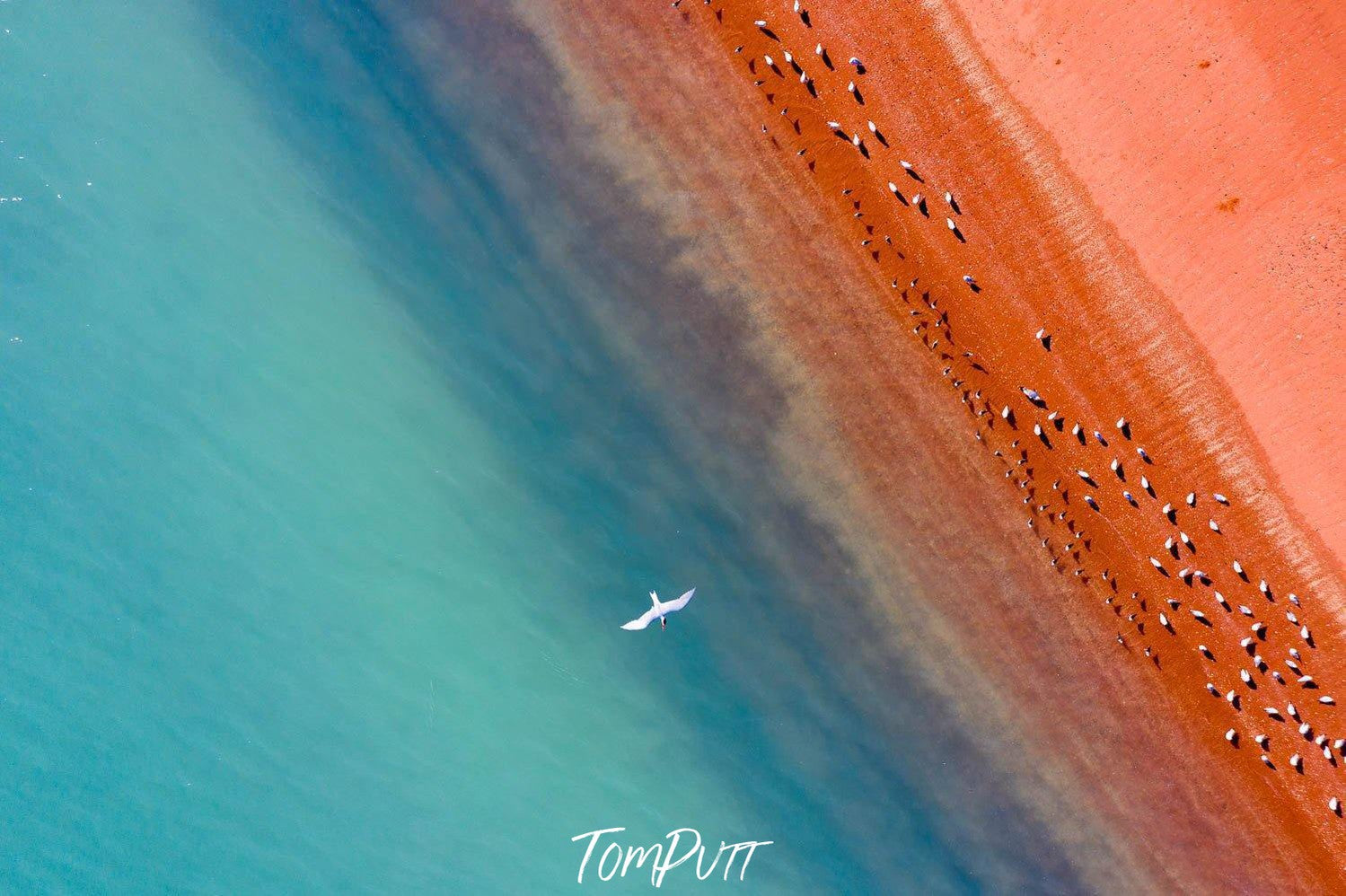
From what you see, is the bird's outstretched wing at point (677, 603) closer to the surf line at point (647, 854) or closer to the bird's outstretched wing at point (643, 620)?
the bird's outstretched wing at point (643, 620)

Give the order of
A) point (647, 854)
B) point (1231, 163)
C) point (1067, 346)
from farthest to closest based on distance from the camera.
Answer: point (647, 854), point (1067, 346), point (1231, 163)

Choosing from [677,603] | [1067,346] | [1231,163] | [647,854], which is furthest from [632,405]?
[1231,163]

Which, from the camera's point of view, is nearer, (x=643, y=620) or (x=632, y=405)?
(x=643, y=620)

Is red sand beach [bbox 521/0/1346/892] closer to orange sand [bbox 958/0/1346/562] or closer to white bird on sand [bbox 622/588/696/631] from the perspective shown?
orange sand [bbox 958/0/1346/562]

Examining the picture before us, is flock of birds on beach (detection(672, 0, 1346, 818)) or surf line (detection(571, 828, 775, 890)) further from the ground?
flock of birds on beach (detection(672, 0, 1346, 818))

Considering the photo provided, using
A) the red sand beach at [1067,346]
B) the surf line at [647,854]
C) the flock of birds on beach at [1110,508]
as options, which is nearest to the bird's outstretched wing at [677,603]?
the red sand beach at [1067,346]

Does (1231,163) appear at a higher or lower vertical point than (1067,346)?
higher

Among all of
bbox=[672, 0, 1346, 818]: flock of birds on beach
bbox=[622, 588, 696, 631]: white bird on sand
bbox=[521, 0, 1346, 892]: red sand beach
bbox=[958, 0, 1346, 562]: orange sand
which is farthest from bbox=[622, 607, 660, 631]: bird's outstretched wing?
bbox=[958, 0, 1346, 562]: orange sand

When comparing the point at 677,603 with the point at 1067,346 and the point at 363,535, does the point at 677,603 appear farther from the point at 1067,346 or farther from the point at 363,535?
the point at 1067,346
